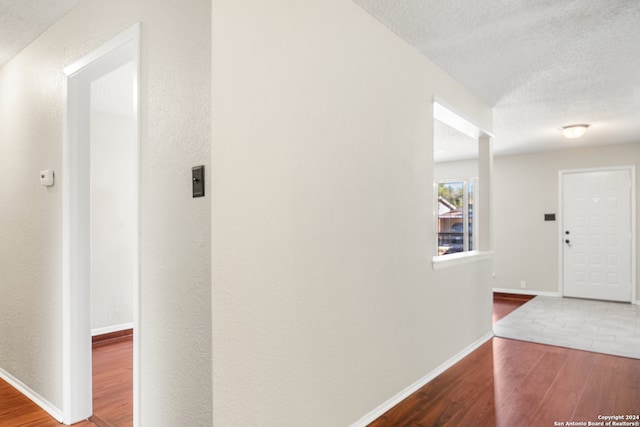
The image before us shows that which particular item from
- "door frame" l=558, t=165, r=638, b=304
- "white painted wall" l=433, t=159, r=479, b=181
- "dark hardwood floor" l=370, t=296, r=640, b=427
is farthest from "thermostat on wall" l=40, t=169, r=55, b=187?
"door frame" l=558, t=165, r=638, b=304

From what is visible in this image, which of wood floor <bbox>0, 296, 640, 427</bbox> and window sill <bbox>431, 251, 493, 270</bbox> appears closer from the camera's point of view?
wood floor <bbox>0, 296, 640, 427</bbox>

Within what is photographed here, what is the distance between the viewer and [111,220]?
4273mm

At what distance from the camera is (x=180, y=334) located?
162 cm

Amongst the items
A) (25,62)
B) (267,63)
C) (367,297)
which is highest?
(25,62)

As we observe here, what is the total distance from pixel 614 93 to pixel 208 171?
13.4 feet

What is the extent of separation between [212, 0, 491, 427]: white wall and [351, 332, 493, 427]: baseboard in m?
0.04

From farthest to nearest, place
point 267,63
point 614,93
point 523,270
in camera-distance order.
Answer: point 523,270, point 614,93, point 267,63

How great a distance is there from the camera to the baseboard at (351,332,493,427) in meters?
2.33

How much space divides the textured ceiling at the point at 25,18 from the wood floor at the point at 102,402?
2380 mm

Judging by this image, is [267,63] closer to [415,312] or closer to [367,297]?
[367,297]

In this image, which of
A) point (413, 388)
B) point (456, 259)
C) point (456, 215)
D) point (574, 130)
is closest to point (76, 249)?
point (413, 388)

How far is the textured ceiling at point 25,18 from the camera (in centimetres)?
221

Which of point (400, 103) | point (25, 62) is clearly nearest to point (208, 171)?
point (400, 103)

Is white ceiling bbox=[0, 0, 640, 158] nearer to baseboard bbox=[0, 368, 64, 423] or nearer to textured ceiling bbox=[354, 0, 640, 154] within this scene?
textured ceiling bbox=[354, 0, 640, 154]
